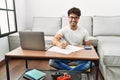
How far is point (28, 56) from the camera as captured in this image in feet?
4.74

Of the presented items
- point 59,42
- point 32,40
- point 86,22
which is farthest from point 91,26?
point 32,40

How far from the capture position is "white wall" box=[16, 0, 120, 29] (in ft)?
11.4

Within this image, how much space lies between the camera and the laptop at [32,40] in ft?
4.98

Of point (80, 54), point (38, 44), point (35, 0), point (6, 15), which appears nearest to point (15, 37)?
point (6, 15)

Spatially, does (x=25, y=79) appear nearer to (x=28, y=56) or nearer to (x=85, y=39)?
(x=28, y=56)

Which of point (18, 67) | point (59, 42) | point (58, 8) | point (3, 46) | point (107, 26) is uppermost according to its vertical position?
point (58, 8)

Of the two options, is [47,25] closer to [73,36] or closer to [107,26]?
[107,26]

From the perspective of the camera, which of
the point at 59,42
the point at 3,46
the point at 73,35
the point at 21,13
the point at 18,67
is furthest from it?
the point at 21,13

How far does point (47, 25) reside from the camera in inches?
133

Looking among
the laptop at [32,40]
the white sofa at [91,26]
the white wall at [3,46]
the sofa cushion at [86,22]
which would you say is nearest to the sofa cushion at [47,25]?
the white sofa at [91,26]

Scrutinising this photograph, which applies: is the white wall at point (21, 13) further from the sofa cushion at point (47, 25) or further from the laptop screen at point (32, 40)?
the laptop screen at point (32, 40)

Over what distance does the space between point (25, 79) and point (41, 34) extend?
459 mm

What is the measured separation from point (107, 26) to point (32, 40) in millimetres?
2166

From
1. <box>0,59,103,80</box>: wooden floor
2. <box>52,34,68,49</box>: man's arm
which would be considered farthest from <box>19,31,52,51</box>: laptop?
<box>0,59,103,80</box>: wooden floor
